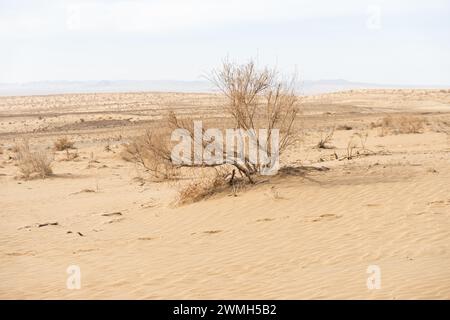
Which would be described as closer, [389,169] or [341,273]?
[341,273]

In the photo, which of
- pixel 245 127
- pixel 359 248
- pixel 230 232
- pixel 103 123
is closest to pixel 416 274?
pixel 359 248

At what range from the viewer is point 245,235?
929 centimetres

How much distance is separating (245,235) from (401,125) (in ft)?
55.8

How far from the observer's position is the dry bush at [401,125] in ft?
78.0

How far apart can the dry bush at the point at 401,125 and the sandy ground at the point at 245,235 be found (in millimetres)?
8216

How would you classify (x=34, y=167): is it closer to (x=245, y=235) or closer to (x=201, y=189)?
(x=201, y=189)

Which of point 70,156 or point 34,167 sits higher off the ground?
point 34,167

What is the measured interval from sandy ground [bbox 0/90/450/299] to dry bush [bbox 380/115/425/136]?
8216mm

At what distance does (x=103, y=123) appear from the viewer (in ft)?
114

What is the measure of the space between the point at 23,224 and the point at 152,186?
4071 mm

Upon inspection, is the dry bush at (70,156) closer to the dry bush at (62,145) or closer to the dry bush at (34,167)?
the dry bush at (62,145)

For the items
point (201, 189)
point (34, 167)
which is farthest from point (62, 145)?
point (201, 189)
